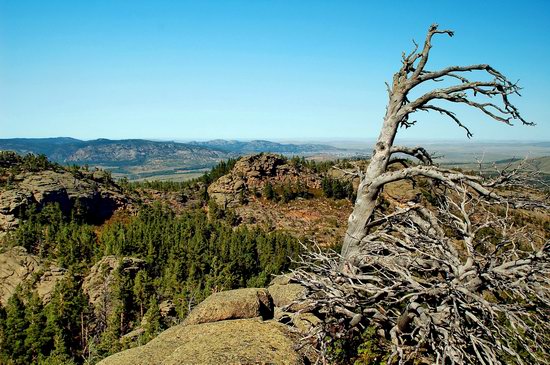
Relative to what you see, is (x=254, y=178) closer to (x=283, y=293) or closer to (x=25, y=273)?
(x=25, y=273)

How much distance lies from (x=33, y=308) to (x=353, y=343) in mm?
64107

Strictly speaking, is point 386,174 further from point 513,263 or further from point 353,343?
point 353,343

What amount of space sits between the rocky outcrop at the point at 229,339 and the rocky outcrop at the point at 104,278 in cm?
5781

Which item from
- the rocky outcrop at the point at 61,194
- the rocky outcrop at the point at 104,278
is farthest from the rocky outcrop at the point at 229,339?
the rocky outcrop at the point at 61,194

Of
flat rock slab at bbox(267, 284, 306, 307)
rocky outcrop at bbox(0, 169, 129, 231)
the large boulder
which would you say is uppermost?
the large boulder

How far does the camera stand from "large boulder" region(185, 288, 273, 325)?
16.1 metres

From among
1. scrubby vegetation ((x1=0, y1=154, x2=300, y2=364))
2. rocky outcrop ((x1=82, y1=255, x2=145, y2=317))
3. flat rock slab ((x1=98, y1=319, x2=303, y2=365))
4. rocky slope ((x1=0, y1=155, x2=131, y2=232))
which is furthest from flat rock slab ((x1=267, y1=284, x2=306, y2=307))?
rocky slope ((x1=0, y1=155, x2=131, y2=232))

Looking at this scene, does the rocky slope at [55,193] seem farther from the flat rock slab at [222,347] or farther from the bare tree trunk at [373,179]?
the bare tree trunk at [373,179]

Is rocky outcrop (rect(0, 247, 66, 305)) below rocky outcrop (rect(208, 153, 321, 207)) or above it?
below

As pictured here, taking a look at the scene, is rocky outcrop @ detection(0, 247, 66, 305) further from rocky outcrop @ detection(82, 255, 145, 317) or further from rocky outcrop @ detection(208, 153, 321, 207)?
rocky outcrop @ detection(208, 153, 321, 207)

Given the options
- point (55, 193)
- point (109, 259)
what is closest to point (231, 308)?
point (109, 259)

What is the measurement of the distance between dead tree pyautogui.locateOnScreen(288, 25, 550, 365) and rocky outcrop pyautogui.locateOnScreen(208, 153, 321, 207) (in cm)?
11487

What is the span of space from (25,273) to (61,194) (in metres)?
43.1

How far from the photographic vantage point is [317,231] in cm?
10800
